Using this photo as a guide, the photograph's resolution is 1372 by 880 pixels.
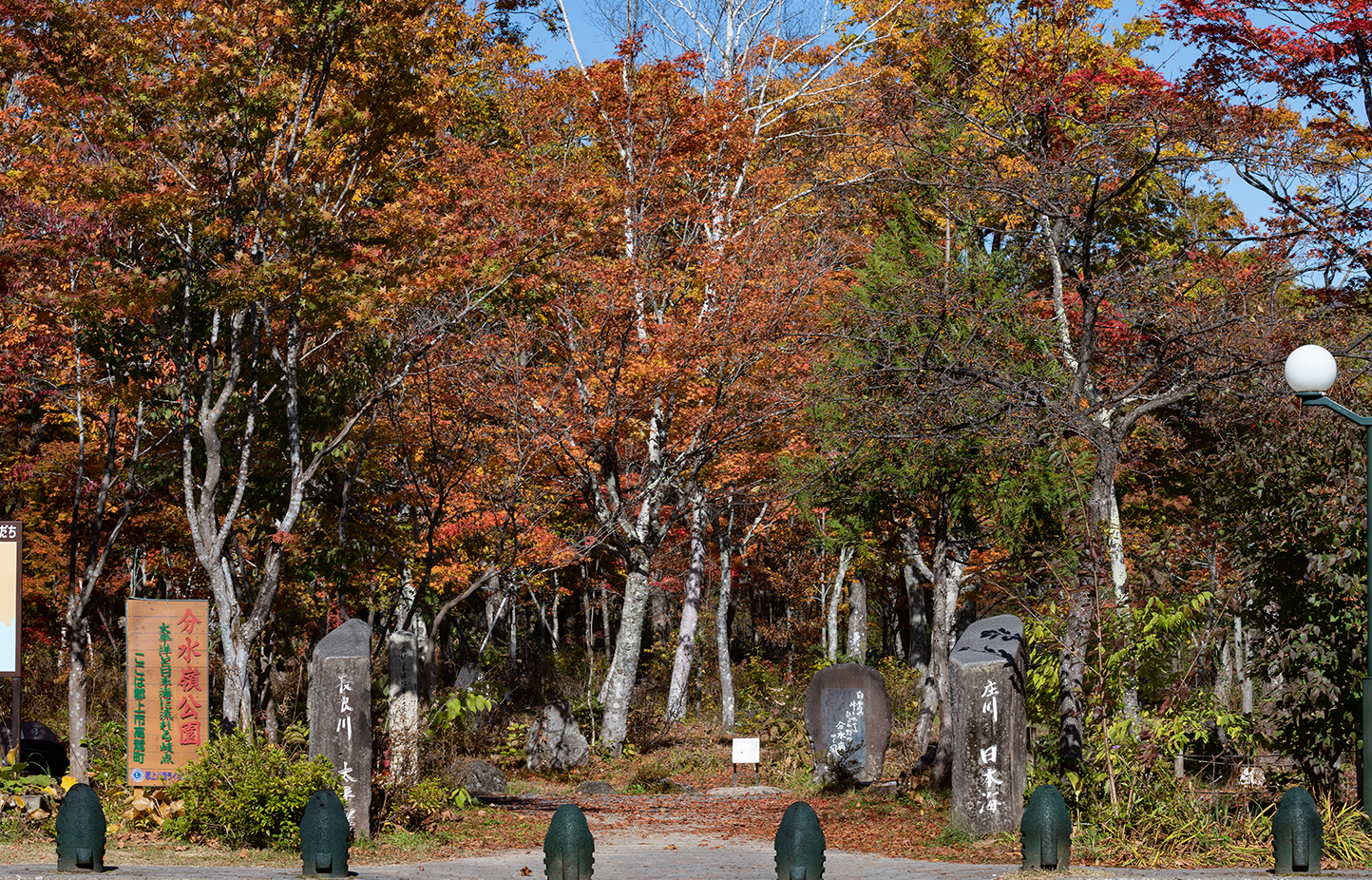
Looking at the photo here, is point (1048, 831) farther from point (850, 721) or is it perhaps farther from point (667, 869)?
point (850, 721)

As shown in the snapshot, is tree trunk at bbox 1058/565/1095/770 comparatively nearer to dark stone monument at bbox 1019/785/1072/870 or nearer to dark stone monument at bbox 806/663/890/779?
dark stone monument at bbox 1019/785/1072/870

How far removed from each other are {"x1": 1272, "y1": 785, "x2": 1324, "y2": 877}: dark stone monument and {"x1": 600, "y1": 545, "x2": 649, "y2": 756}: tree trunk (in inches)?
503

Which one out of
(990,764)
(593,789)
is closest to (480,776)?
(593,789)

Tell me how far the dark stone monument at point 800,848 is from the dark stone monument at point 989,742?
13.2 ft

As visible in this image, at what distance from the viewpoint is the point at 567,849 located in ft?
26.8

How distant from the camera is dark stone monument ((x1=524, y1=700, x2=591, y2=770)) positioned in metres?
19.3

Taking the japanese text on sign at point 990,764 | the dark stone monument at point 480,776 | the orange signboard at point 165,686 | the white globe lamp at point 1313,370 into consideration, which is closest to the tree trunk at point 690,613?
the dark stone monument at point 480,776

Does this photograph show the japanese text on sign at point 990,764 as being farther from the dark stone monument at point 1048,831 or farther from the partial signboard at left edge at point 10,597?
the partial signboard at left edge at point 10,597

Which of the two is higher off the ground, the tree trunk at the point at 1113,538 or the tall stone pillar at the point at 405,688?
the tree trunk at the point at 1113,538

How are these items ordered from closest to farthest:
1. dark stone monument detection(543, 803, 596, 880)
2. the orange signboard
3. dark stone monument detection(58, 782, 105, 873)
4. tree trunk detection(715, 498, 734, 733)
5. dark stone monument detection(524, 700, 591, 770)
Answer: dark stone monument detection(543, 803, 596, 880) → dark stone monument detection(58, 782, 105, 873) → the orange signboard → dark stone monument detection(524, 700, 591, 770) → tree trunk detection(715, 498, 734, 733)

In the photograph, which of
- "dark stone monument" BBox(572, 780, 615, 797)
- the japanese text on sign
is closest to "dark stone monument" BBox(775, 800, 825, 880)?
the japanese text on sign

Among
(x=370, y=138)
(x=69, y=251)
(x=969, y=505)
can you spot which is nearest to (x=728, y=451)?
(x=969, y=505)

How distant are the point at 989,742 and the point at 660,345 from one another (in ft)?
31.5

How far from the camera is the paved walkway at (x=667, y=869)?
8.69 m
